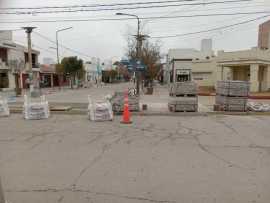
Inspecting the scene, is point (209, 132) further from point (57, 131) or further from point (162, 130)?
point (57, 131)

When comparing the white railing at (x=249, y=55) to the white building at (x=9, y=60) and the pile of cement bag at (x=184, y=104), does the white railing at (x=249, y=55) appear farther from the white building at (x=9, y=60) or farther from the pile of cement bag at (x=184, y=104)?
the white building at (x=9, y=60)

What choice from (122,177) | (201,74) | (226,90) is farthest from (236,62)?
(122,177)

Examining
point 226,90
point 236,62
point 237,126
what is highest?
point 236,62

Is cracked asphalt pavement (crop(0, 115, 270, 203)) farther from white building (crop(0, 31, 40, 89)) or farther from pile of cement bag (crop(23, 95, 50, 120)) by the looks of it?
white building (crop(0, 31, 40, 89))

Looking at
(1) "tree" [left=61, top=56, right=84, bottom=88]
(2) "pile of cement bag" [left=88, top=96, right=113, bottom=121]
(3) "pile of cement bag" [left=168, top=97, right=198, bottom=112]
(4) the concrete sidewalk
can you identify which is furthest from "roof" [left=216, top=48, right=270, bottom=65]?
(1) "tree" [left=61, top=56, right=84, bottom=88]

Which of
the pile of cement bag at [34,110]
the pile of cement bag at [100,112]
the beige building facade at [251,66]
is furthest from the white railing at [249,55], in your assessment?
the pile of cement bag at [34,110]

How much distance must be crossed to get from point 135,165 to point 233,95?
9.09 meters

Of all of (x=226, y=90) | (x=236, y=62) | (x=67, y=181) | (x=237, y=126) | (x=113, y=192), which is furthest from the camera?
(x=236, y=62)

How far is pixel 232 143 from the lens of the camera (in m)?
6.69

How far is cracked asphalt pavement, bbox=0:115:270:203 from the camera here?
368cm

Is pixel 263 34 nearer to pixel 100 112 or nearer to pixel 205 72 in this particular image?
pixel 205 72

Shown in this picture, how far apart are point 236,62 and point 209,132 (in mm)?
21130

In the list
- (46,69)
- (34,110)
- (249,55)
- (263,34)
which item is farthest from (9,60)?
(263,34)

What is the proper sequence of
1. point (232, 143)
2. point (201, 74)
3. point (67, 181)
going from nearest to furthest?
point (67, 181)
point (232, 143)
point (201, 74)
